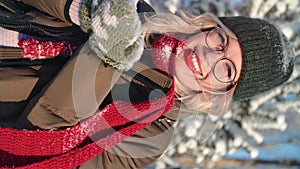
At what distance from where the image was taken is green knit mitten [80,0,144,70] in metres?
1.04

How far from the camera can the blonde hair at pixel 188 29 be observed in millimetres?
1421

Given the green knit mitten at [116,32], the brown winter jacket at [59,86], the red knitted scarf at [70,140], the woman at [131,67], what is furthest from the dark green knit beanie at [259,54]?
the green knit mitten at [116,32]

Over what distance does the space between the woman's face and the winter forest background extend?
1864mm

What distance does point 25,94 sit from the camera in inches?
50.6

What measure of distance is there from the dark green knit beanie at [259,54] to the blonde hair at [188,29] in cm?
5

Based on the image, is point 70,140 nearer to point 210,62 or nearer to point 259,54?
point 210,62

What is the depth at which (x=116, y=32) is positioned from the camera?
103 cm

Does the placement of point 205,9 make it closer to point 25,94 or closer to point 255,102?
point 255,102

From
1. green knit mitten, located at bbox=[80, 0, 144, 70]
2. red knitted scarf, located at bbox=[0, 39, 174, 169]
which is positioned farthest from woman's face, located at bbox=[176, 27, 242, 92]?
green knit mitten, located at bbox=[80, 0, 144, 70]

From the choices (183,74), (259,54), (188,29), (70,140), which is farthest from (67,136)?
(259,54)

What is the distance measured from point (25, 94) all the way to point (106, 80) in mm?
267

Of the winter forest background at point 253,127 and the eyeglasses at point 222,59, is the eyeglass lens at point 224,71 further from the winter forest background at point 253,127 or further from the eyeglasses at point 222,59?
the winter forest background at point 253,127

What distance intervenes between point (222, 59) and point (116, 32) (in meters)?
0.56

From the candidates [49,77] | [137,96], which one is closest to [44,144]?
[49,77]
